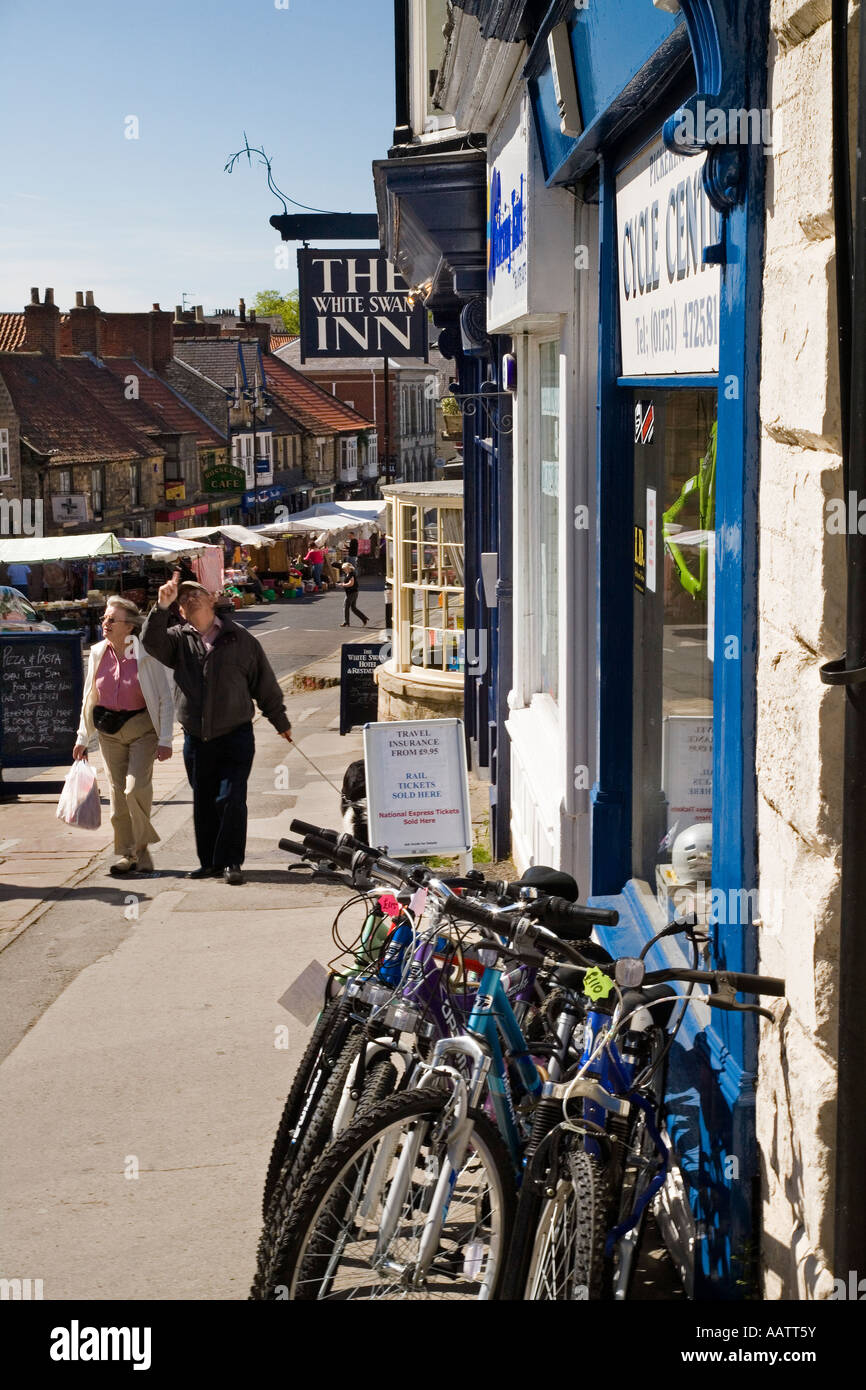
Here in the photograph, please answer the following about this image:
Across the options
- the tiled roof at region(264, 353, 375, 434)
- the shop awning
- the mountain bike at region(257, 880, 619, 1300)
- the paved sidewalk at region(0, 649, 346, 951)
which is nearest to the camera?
the mountain bike at region(257, 880, 619, 1300)

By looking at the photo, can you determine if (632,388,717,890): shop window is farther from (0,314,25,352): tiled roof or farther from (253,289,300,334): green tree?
(253,289,300,334): green tree

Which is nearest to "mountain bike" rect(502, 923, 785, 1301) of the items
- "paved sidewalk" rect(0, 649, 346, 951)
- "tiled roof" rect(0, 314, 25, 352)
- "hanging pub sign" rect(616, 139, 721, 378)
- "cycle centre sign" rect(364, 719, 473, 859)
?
"hanging pub sign" rect(616, 139, 721, 378)

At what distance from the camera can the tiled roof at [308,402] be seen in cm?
7062

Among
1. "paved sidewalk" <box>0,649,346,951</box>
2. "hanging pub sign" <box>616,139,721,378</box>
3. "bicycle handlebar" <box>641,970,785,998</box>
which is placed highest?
"hanging pub sign" <box>616,139,721,378</box>

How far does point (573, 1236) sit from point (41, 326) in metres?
55.3

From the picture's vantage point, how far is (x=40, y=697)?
12.7 meters

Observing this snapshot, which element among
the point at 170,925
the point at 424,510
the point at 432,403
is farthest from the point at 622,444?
the point at 432,403

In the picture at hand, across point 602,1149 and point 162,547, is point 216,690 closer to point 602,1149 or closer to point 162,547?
point 602,1149

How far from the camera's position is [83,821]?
925 cm

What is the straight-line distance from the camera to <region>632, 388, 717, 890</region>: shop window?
4305mm

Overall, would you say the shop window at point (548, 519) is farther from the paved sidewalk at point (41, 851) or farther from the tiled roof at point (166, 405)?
the tiled roof at point (166, 405)

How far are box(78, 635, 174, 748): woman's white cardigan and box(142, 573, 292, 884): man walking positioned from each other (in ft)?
0.80
